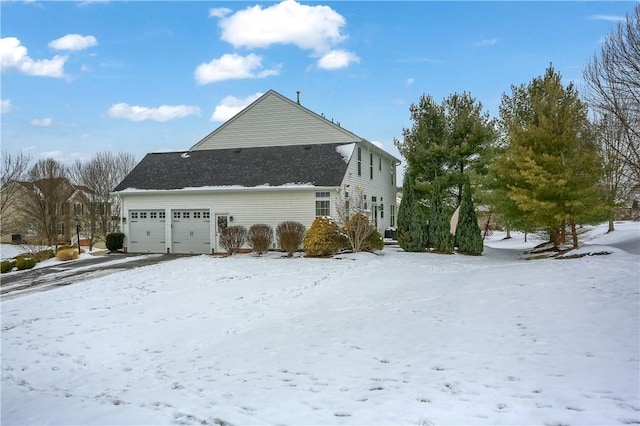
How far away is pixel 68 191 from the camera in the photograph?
116 feet

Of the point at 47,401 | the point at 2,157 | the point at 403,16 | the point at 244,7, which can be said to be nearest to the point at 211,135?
the point at 244,7

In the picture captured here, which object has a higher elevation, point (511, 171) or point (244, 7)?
point (244, 7)

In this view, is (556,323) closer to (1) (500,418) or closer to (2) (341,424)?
(1) (500,418)

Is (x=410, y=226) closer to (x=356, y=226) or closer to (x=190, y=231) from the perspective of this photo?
(x=356, y=226)

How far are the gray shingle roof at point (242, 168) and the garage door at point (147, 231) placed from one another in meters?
1.44

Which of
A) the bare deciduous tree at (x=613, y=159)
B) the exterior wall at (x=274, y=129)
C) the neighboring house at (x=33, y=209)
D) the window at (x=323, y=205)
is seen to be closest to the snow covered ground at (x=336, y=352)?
the bare deciduous tree at (x=613, y=159)

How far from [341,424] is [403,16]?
14.5 metres

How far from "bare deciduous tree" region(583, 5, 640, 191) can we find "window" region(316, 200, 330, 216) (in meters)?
11.3

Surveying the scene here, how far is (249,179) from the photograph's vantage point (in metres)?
21.3

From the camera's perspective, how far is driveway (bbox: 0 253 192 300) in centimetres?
1374

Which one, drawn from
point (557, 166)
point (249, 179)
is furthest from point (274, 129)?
point (557, 166)

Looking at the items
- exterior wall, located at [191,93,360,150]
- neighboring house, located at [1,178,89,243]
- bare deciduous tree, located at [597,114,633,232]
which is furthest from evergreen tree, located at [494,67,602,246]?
neighboring house, located at [1,178,89,243]

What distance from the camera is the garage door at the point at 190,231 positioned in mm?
21703

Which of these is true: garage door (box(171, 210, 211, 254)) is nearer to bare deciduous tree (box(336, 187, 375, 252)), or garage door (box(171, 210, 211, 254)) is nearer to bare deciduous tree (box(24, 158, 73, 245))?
bare deciduous tree (box(336, 187, 375, 252))
